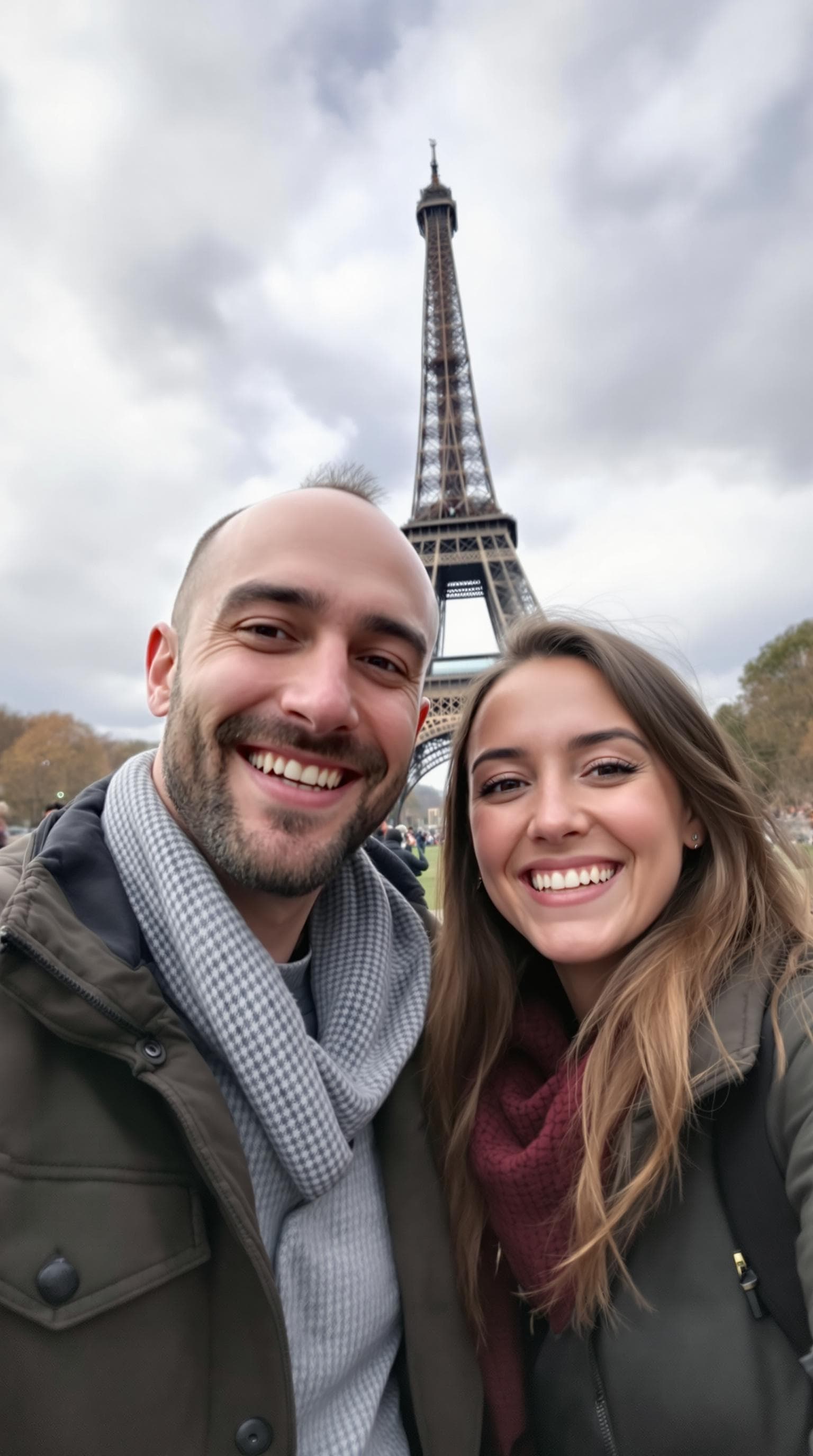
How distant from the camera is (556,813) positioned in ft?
6.39

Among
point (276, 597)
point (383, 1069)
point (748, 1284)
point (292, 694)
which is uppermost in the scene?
point (276, 597)

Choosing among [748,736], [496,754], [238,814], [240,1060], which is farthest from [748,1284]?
[748,736]

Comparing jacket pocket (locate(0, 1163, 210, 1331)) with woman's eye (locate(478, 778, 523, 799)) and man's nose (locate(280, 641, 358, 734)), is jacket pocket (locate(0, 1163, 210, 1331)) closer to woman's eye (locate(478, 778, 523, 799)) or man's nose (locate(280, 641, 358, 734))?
man's nose (locate(280, 641, 358, 734))

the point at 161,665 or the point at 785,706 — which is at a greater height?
the point at 785,706

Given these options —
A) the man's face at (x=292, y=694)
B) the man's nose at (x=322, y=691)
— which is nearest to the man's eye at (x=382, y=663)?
the man's face at (x=292, y=694)

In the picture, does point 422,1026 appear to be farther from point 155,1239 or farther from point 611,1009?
point 155,1239

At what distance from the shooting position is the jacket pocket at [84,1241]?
1.18 metres

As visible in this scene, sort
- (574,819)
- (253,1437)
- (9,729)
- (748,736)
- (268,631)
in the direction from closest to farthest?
1. (253,1437)
2. (268,631)
3. (574,819)
4. (748,736)
5. (9,729)

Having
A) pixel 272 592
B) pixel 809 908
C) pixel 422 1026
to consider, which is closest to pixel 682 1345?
pixel 422 1026

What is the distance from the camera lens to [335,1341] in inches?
62.7

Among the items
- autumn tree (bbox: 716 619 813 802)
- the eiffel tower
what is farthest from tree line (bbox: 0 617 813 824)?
the eiffel tower

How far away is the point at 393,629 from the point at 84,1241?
1.39 metres

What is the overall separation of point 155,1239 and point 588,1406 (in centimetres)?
103

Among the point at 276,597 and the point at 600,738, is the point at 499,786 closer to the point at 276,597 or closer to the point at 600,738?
the point at 600,738
